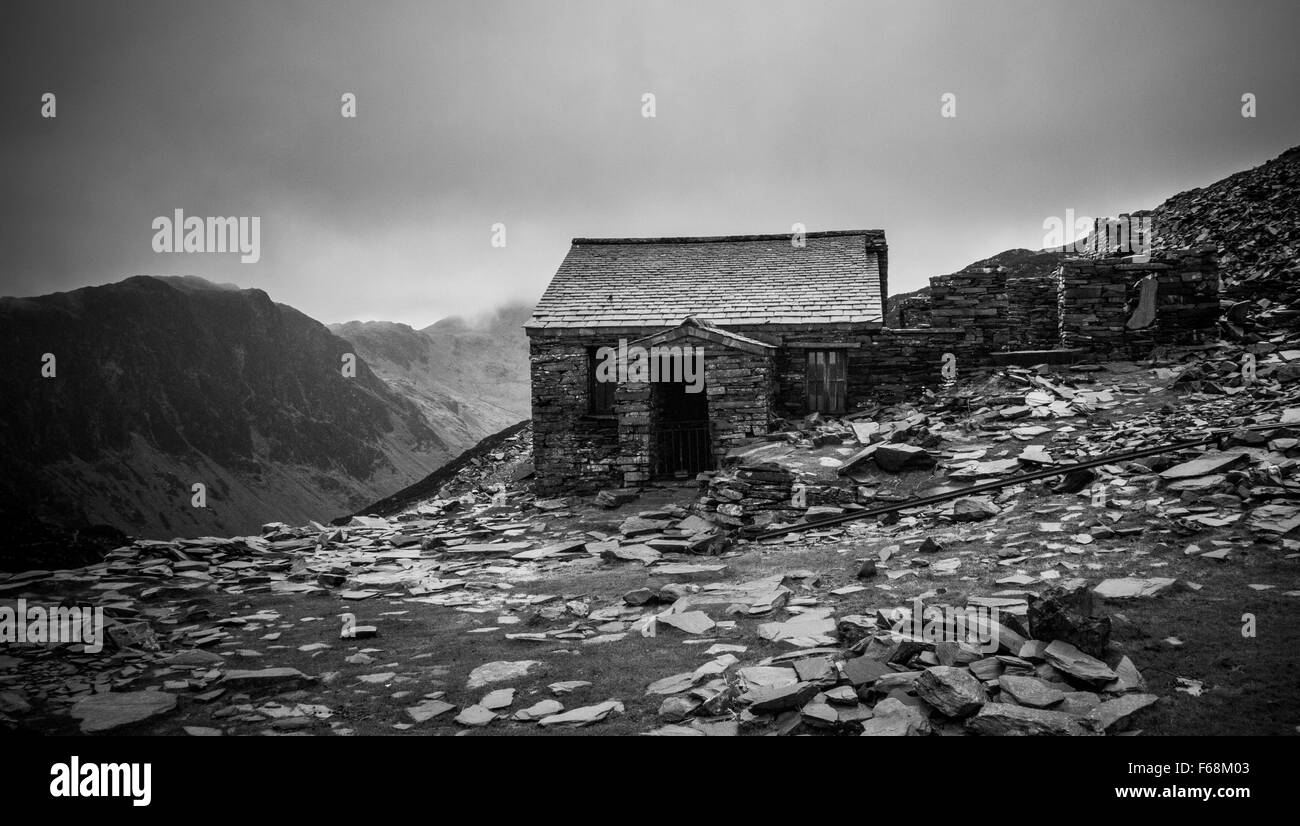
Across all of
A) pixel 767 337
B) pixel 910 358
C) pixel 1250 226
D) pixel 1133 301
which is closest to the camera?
pixel 1133 301

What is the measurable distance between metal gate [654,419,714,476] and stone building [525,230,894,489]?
0.03 m

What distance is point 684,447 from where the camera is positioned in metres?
17.0

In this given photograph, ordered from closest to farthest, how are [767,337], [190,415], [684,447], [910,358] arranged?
[684,447] → [910,358] → [767,337] → [190,415]

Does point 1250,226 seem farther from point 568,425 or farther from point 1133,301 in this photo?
point 568,425

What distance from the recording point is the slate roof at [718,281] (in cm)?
1783

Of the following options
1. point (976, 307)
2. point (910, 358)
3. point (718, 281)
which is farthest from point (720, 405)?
point (976, 307)

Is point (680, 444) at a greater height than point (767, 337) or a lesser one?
lesser

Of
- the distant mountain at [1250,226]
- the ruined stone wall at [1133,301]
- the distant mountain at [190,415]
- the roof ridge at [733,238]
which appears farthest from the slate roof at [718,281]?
the distant mountain at [190,415]

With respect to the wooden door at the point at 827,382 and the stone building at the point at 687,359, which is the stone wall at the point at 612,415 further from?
the wooden door at the point at 827,382

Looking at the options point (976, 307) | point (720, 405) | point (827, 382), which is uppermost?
point (976, 307)

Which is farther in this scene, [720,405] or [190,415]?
[190,415]

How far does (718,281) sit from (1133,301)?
1080cm
